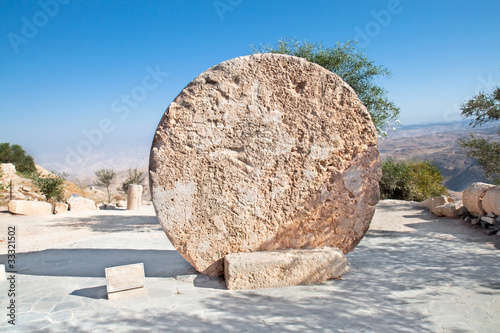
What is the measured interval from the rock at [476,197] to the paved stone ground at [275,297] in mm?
2544

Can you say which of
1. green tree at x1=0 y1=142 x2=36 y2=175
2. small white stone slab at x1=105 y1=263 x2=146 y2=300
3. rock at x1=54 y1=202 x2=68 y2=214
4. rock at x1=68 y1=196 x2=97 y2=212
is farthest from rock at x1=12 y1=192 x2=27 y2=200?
small white stone slab at x1=105 y1=263 x2=146 y2=300

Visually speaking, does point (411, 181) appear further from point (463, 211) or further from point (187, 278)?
point (187, 278)

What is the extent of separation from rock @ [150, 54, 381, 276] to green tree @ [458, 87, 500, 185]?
20.8 feet

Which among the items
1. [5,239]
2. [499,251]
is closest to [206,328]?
[499,251]

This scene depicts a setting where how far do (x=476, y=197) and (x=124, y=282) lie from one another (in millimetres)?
8989

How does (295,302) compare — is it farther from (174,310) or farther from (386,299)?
(174,310)

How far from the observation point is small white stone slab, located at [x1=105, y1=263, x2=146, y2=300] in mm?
3723

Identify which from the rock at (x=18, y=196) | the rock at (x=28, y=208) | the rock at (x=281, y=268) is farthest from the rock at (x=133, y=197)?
the rock at (x=281, y=268)

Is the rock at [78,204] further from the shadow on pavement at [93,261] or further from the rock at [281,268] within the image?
the rock at [281,268]

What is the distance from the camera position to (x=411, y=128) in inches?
3531

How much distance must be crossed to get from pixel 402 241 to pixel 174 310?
5.22m

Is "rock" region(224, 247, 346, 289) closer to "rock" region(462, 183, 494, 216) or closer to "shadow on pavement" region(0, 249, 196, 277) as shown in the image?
"shadow on pavement" region(0, 249, 196, 277)

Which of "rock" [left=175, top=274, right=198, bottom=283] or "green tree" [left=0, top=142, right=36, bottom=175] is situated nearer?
"rock" [left=175, top=274, right=198, bottom=283]

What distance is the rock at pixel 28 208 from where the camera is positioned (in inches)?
440
